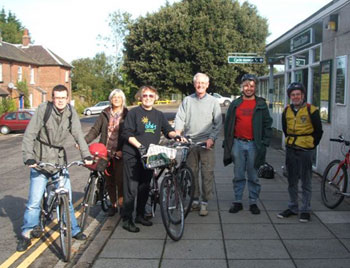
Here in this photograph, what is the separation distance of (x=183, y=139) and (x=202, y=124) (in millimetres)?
635

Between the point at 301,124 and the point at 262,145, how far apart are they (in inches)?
23.3

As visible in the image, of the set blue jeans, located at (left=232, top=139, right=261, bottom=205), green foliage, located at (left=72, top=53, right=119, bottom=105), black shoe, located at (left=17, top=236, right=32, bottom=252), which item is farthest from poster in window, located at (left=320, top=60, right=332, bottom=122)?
green foliage, located at (left=72, top=53, right=119, bottom=105)

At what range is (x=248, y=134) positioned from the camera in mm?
6098

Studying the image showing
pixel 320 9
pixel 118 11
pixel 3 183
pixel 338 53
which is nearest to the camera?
pixel 338 53

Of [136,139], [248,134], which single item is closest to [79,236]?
[136,139]

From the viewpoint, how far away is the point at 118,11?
55594 mm

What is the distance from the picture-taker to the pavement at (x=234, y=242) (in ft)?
14.6

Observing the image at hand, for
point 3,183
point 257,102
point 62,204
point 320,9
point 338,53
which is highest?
point 320,9

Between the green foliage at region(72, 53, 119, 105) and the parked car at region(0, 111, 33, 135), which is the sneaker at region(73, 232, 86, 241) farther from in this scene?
the green foliage at region(72, 53, 119, 105)

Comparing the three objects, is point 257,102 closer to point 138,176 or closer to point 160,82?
point 138,176

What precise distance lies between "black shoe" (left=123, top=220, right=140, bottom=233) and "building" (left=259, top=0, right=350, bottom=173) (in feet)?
12.9

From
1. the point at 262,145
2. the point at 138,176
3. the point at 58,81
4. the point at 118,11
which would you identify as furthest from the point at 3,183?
the point at 118,11

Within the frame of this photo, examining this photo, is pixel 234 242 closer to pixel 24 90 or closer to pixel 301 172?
pixel 301 172

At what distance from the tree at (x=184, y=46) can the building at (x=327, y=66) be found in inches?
594
